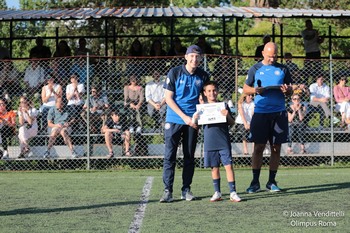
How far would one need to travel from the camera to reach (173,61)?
693 inches

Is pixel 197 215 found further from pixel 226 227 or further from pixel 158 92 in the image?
pixel 158 92

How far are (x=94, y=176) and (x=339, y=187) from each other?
194 inches

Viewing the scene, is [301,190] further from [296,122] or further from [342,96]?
[342,96]

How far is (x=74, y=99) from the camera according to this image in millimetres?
16578

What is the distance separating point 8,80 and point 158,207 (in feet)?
27.8

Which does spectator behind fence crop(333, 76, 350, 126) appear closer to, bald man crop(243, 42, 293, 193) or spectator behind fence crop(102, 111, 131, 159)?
spectator behind fence crop(102, 111, 131, 159)

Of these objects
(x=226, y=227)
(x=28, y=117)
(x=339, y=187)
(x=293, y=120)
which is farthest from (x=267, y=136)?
(x=28, y=117)

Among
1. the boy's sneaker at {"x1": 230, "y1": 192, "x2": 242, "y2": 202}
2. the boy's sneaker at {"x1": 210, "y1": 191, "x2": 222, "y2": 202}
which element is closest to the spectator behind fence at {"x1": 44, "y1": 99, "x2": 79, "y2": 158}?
the boy's sneaker at {"x1": 210, "y1": 191, "x2": 222, "y2": 202}

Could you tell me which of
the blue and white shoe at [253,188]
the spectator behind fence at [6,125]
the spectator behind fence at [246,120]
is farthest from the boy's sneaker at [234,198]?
the spectator behind fence at [6,125]

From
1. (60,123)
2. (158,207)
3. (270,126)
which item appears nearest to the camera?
(158,207)

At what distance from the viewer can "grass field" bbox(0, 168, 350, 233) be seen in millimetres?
8250

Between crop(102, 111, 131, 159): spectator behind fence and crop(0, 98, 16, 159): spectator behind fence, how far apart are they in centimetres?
195

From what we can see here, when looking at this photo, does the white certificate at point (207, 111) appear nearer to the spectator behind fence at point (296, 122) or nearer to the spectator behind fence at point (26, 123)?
the spectator behind fence at point (296, 122)

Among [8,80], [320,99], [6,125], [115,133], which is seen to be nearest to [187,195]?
[115,133]
